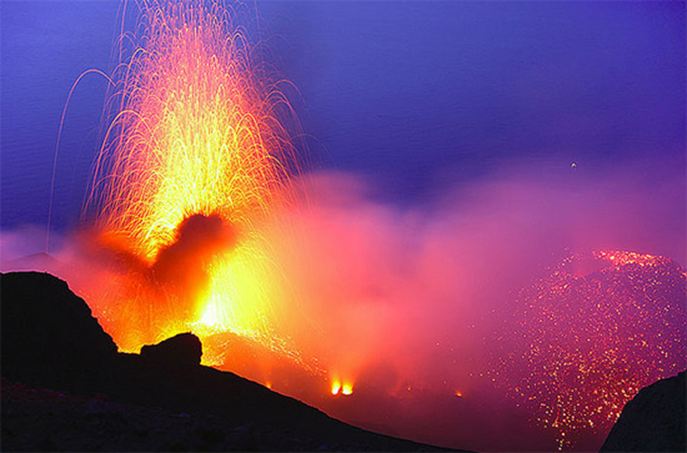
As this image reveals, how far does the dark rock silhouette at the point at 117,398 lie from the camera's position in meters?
10.2

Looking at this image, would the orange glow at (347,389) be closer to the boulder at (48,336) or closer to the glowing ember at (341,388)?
the glowing ember at (341,388)

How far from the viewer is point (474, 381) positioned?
1423 inches

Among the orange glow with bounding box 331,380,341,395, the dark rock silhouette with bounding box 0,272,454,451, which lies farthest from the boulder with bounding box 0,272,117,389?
the orange glow with bounding box 331,380,341,395

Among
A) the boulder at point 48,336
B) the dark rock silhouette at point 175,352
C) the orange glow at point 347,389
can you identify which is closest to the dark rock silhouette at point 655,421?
the dark rock silhouette at point 175,352

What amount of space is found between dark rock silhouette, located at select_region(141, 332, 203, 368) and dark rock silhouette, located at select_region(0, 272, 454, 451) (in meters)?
0.04

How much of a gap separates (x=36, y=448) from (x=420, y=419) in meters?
24.5

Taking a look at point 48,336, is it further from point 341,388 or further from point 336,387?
point 341,388

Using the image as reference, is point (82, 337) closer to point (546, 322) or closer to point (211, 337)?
point (211, 337)

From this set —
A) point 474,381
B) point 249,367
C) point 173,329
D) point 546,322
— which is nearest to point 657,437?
point 249,367

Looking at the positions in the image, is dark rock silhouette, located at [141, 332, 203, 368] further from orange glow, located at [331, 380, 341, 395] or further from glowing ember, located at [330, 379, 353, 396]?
glowing ember, located at [330, 379, 353, 396]

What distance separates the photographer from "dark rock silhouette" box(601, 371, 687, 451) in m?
12.7

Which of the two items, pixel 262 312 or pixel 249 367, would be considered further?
pixel 262 312

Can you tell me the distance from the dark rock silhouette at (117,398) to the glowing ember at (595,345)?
18.5m

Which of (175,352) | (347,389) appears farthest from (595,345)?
(175,352)
